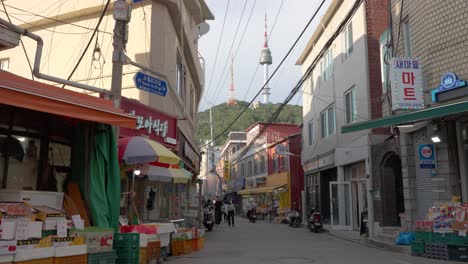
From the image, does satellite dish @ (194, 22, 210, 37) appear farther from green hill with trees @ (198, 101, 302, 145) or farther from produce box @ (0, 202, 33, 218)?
produce box @ (0, 202, 33, 218)

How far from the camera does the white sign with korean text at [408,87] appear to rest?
1434 centimetres

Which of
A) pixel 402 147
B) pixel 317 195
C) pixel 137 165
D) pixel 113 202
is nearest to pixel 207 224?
pixel 317 195

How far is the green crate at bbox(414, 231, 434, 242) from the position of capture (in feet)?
39.7

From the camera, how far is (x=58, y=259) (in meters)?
7.16

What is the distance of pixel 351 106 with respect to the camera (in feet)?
76.1

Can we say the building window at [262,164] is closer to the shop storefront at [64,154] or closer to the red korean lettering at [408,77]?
the red korean lettering at [408,77]

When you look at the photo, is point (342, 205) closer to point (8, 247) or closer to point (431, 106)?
point (431, 106)

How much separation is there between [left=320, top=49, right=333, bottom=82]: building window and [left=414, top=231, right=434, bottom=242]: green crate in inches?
623

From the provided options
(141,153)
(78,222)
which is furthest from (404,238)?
(78,222)

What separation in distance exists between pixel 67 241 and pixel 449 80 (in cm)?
1073

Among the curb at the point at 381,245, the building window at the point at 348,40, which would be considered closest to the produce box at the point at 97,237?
the curb at the point at 381,245

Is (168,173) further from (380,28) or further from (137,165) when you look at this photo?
(380,28)

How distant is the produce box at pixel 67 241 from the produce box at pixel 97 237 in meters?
0.12

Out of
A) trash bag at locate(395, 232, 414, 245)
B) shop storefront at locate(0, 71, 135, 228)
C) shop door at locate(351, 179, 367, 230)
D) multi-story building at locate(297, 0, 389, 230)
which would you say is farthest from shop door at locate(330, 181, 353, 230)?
shop storefront at locate(0, 71, 135, 228)
